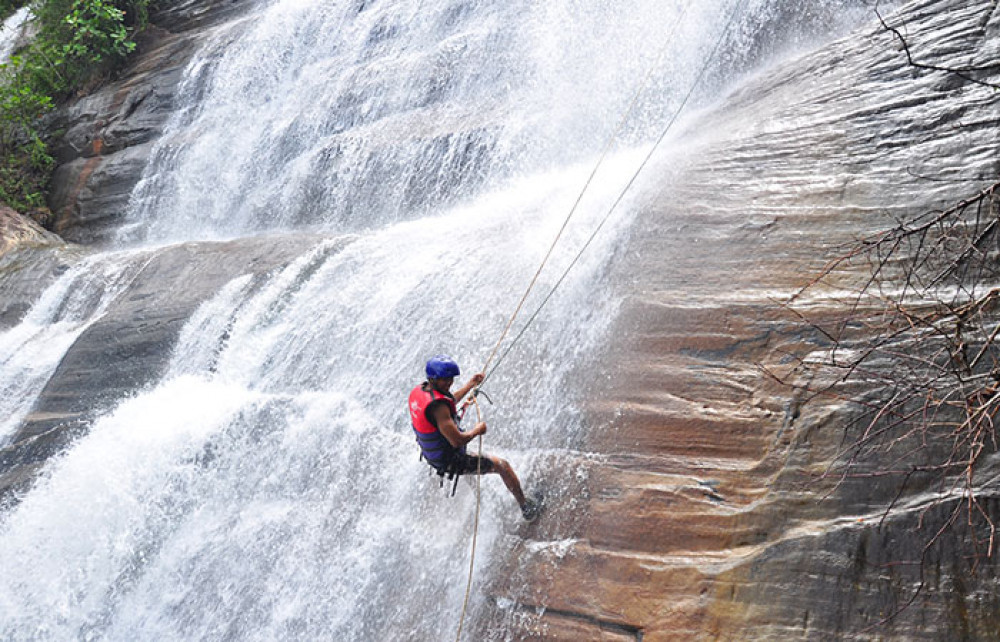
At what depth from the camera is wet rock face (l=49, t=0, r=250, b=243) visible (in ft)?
46.9

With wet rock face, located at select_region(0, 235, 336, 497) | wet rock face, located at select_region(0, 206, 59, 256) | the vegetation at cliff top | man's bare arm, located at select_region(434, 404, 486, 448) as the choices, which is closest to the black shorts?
man's bare arm, located at select_region(434, 404, 486, 448)

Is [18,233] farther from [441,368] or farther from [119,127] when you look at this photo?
[441,368]

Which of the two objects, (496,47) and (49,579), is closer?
(49,579)

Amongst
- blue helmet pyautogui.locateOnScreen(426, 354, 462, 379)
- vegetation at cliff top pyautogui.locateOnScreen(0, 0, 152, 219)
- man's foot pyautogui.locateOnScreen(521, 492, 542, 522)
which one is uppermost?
vegetation at cliff top pyautogui.locateOnScreen(0, 0, 152, 219)

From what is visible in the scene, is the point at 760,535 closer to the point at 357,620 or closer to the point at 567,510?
the point at 567,510

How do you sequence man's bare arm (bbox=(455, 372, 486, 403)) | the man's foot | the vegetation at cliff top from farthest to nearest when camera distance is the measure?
the vegetation at cliff top < the man's foot < man's bare arm (bbox=(455, 372, 486, 403))

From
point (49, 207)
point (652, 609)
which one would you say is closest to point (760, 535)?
point (652, 609)

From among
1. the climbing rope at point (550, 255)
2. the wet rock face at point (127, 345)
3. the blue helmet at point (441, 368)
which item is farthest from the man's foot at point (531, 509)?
the wet rock face at point (127, 345)

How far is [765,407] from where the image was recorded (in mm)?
4250

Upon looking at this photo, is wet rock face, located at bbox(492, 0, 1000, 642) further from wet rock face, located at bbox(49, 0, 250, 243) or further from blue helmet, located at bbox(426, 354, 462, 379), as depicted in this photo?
wet rock face, located at bbox(49, 0, 250, 243)

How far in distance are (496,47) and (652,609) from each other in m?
9.04

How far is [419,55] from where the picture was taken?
11.8 meters

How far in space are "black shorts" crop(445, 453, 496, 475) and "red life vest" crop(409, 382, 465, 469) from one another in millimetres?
42

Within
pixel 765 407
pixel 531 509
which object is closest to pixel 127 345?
pixel 531 509
